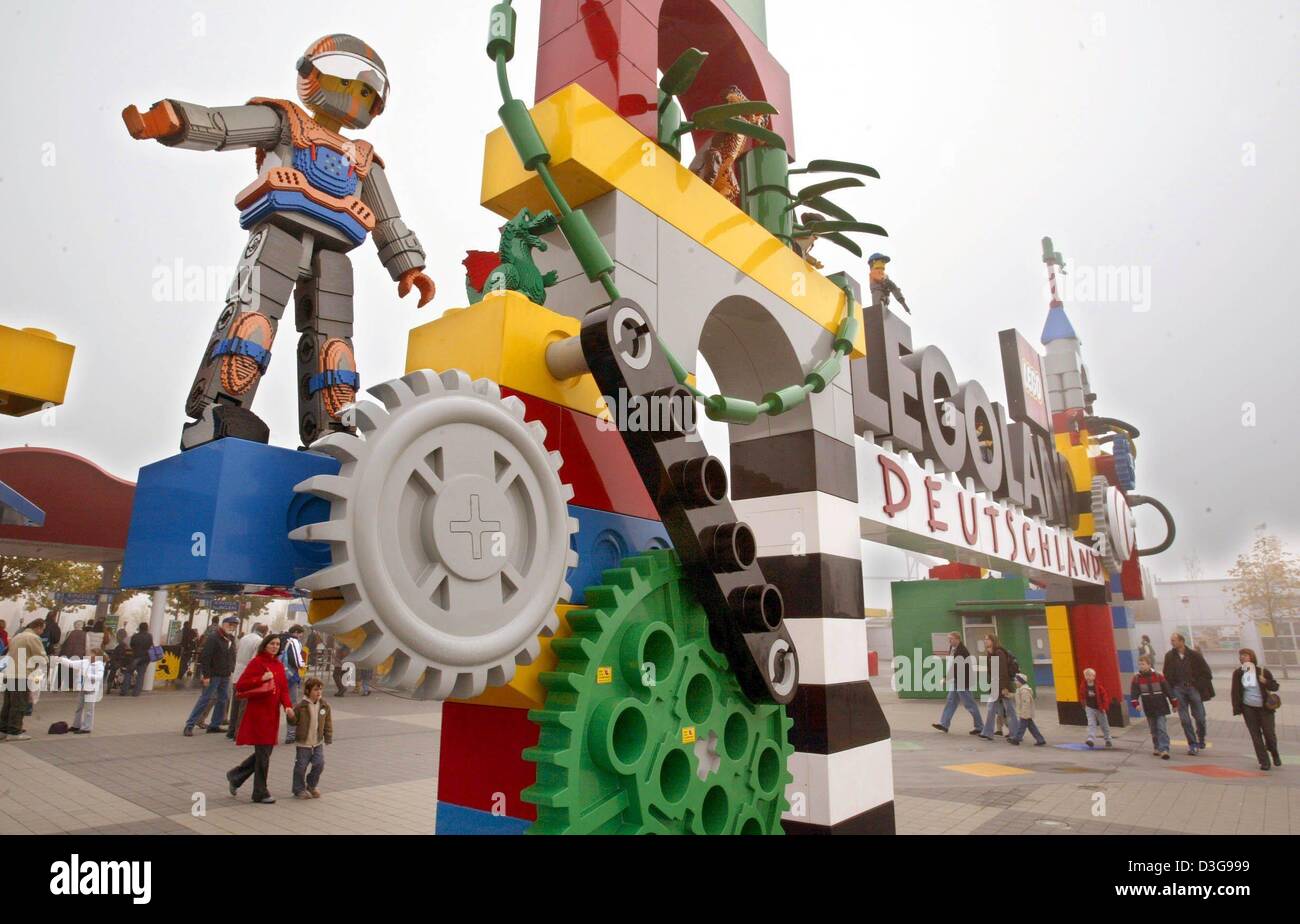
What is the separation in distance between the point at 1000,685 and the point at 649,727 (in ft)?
33.5

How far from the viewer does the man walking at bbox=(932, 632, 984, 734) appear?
1073 centimetres

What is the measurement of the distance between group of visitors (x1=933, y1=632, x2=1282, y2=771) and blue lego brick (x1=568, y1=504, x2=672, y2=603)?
27.7 ft

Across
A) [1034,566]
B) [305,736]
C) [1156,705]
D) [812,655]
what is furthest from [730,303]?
[1156,705]

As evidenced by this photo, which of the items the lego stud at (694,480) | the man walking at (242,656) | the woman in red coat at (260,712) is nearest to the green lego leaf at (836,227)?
the lego stud at (694,480)

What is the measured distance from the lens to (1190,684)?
31.9ft

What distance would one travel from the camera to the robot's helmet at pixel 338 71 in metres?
2.59

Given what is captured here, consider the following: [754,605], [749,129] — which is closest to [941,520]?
[749,129]

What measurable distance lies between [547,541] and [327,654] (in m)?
16.4

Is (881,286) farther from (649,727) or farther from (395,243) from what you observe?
(649,727)

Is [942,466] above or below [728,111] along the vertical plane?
below

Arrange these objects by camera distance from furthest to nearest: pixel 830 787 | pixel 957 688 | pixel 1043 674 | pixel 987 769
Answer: pixel 1043 674 → pixel 957 688 → pixel 987 769 → pixel 830 787

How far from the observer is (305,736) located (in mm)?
5992

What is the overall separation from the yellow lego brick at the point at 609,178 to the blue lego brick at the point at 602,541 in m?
1.35
